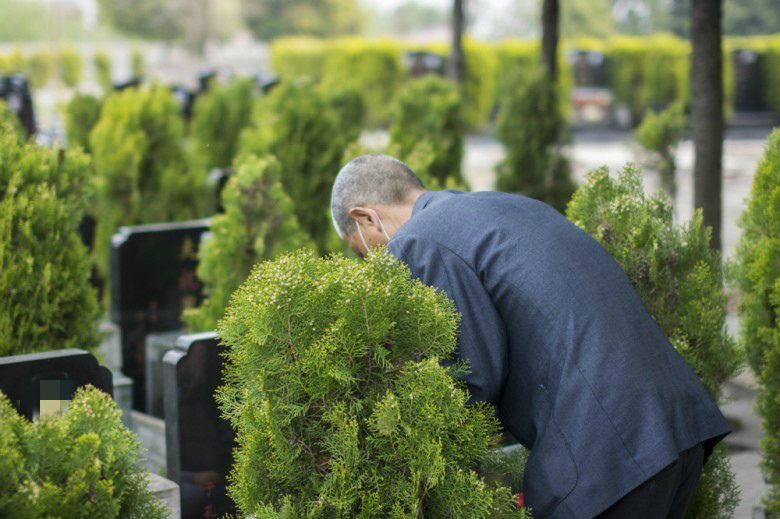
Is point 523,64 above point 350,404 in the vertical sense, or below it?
above

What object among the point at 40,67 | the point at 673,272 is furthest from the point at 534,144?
the point at 40,67

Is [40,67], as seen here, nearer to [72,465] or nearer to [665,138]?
[665,138]

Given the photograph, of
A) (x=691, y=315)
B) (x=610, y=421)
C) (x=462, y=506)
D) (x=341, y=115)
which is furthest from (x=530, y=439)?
(x=341, y=115)

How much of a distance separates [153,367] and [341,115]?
6.74 m

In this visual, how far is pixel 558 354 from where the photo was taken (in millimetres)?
2709

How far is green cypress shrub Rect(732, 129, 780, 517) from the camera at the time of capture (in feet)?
13.0

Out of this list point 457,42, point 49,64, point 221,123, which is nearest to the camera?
point 221,123

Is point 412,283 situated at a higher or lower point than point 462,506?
higher

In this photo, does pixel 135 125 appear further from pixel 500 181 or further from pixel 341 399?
pixel 341 399

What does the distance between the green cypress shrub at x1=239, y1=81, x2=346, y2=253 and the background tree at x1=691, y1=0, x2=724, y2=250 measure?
306 cm

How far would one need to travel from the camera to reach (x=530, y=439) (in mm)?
2861

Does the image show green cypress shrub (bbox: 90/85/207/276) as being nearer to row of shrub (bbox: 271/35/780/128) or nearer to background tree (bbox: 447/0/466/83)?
background tree (bbox: 447/0/466/83)

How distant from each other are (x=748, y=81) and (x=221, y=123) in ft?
73.5

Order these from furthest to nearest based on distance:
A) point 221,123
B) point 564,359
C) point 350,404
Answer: point 221,123, point 564,359, point 350,404
